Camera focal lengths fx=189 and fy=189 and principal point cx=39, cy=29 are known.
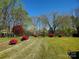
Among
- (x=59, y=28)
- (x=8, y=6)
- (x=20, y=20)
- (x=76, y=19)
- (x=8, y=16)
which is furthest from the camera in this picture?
(x=59, y=28)

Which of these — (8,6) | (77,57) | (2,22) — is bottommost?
(77,57)

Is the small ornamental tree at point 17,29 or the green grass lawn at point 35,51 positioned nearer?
the green grass lawn at point 35,51

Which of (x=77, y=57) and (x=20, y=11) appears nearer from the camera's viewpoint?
(x=77, y=57)

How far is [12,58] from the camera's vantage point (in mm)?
18297

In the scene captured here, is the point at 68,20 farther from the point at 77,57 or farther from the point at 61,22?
the point at 77,57

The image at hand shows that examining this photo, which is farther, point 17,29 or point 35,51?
point 17,29

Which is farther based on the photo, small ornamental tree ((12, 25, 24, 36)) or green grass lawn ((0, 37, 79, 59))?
small ornamental tree ((12, 25, 24, 36))

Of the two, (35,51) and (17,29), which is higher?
(17,29)

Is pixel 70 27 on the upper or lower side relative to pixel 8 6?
lower

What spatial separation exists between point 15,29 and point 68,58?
2012 inches

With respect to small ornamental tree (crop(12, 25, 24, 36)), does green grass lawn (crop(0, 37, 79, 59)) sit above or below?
below

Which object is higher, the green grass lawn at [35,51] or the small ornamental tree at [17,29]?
the small ornamental tree at [17,29]

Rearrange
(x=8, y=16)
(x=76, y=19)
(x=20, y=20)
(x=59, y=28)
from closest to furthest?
(x=8, y=16) → (x=20, y=20) → (x=76, y=19) → (x=59, y=28)

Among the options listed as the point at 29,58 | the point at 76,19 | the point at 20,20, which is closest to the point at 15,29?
the point at 20,20
